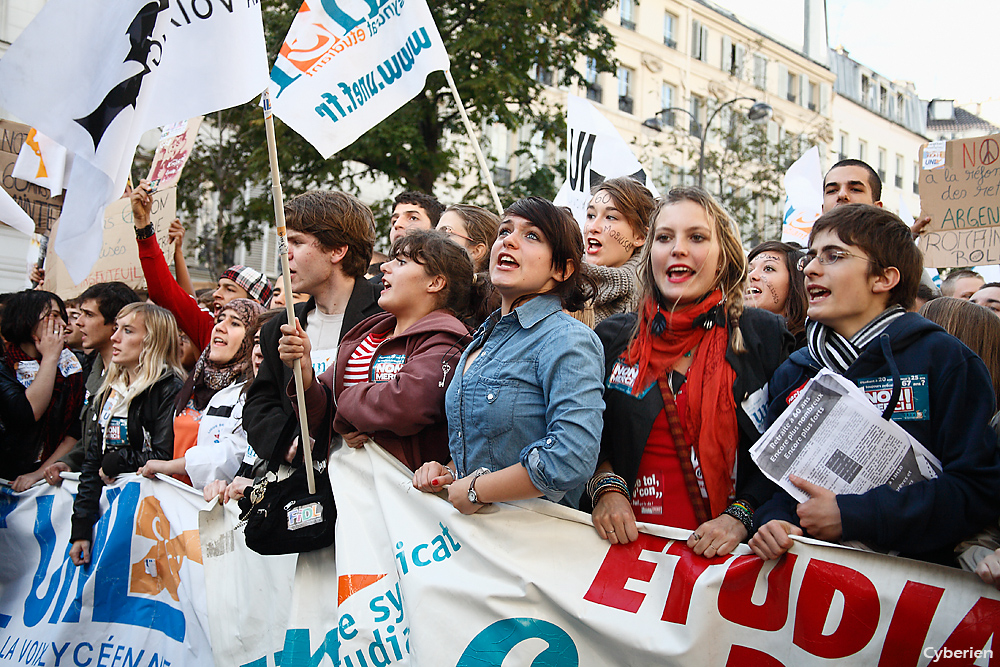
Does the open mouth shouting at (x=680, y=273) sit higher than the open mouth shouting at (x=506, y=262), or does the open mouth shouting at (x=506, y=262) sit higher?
the open mouth shouting at (x=506, y=262)

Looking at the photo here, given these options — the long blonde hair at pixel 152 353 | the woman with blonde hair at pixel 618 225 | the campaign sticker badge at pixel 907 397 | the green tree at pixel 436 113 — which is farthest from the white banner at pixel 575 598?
the green tree at pixel 436 113

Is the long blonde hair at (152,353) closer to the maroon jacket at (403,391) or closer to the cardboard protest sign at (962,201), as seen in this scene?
the maroon jacket at (403,391)

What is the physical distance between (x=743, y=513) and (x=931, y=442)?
0.52 metres

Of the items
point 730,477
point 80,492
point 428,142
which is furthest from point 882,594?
point 428,142

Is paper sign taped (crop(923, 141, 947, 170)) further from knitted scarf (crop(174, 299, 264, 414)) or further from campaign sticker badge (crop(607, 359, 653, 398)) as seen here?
knitted scarf (crop(174, 299, 264, 414))

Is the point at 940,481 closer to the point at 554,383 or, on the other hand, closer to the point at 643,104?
the point at 554,383

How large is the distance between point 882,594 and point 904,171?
1907 inches

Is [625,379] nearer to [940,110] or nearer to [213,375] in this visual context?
[213,375]

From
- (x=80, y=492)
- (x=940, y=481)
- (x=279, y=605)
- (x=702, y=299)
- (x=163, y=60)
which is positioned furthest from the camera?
(x=80, y=492)

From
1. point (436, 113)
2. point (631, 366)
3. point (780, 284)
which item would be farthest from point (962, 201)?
point (436, 113)

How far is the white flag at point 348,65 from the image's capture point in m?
3.63

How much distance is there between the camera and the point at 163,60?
2.83 m

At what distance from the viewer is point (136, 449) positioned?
4.46 meters

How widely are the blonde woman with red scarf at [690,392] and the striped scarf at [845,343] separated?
151 millimetres
